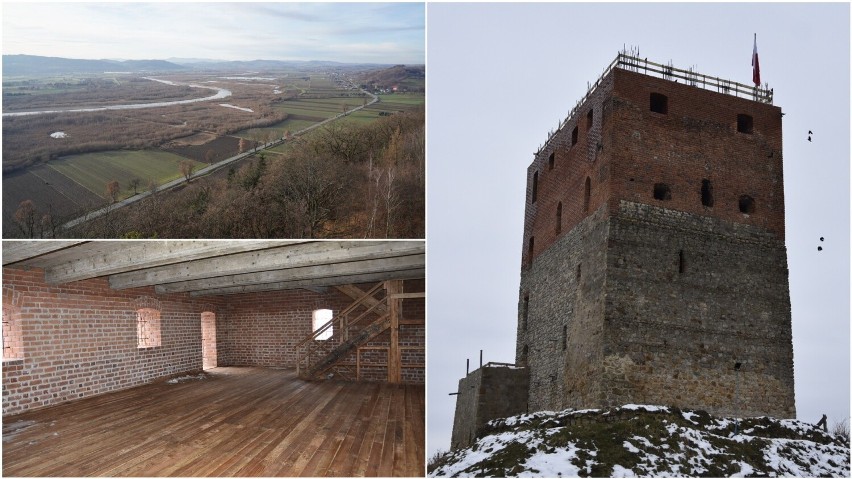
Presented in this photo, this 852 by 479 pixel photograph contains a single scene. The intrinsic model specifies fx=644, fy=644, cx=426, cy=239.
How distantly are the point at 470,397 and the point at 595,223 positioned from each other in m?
6.15

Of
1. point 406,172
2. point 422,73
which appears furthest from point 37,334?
point 422,73

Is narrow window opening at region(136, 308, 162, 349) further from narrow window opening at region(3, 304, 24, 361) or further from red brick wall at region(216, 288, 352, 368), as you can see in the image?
red brick wall at region(216, 288, 352, 368)

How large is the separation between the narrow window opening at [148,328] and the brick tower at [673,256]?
29.1 feet

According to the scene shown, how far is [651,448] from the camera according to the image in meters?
10.3

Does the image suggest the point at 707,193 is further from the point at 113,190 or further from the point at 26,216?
the point at 26,216

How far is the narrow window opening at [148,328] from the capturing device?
13.2m

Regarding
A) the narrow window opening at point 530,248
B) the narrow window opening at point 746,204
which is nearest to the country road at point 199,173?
the narrow window opening at point 746,204

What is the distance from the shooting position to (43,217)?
710 centimetres

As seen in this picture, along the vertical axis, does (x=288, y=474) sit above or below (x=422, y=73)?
below

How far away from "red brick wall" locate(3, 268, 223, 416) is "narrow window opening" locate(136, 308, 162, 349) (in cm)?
15

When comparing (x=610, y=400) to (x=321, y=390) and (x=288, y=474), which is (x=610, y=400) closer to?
(x=321, y=390)

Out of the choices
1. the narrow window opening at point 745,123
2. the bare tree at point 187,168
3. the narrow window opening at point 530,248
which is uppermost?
the narrow window opening at point 745,123

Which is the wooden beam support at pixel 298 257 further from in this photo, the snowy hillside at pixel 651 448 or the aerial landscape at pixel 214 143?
the snowy hillside at pixel 651 448

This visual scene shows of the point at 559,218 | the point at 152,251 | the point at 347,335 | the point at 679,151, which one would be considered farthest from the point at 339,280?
the point at 679,151
